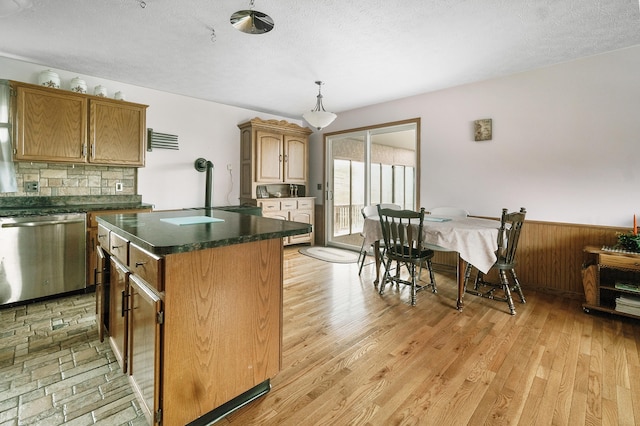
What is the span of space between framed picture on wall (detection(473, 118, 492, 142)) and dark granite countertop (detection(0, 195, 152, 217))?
13.7 ft

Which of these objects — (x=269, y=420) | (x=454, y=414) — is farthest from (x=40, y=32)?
(x=454, y=414)

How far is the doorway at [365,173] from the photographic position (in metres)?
4.76

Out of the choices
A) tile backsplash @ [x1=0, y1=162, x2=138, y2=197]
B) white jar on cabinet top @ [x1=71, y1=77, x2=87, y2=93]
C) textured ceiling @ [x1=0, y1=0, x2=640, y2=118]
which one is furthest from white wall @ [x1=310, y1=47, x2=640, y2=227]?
white jar on cabinet top @ [x1=71, y1=77, x2=87, y2=93]

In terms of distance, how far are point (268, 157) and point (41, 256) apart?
3.23 metres

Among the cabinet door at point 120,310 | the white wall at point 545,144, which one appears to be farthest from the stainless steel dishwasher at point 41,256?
the white wall at point 545,144

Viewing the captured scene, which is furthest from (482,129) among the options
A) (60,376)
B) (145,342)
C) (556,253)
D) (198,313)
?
(60,376)

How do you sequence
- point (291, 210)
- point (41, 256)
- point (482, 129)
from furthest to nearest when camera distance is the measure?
1. point (291, 210)
2. point (482, 129)
3. point (41, 256)

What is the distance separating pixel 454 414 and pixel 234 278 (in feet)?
4.22

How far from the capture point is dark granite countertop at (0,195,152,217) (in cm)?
302

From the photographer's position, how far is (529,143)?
3.52m

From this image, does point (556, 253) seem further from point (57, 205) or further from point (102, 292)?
point (57, 205)

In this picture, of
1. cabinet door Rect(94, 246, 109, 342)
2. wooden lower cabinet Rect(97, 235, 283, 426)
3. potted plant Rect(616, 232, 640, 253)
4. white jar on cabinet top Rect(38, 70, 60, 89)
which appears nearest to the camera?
wooden lower cabinet Rect(97, 235, 283, 426)

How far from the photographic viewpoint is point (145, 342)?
1.37 meters

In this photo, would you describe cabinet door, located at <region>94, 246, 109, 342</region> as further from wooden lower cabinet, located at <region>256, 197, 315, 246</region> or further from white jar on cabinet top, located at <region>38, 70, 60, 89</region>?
wooden lower cabinet, located at <region>256, 197, 315, 246</region>
